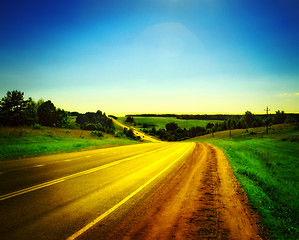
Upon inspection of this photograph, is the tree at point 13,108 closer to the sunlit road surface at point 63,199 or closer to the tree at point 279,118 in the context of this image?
the sunlit road surface at point 63,199

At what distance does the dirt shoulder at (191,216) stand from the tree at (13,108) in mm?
47486

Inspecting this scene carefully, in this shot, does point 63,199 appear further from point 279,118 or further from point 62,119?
point 279,118

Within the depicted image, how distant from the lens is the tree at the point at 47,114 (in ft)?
182

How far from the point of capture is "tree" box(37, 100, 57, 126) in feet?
182

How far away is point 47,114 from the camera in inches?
2207

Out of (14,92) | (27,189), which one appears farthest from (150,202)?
(14,92)

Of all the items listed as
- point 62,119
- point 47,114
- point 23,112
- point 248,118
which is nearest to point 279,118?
point 248,118

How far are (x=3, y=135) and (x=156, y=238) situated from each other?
28.7 meters

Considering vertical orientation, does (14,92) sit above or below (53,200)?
above

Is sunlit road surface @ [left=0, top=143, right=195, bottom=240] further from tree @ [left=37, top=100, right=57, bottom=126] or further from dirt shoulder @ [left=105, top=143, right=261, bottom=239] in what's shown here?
tree @ [left=37, top=100, right=57, bottom=126]

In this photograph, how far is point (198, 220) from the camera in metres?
4.75

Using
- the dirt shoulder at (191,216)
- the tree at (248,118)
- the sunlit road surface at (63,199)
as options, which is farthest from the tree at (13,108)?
the tree at (248,118)

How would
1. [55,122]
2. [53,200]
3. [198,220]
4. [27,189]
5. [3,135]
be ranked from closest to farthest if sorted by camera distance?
[198,220], [53,200], [27,189], [3,135], [55,122]

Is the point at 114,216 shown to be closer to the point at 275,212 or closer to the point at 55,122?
the point at 275,212
